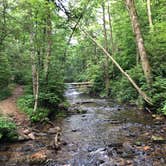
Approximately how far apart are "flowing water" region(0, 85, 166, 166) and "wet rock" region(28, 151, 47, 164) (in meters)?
0.14

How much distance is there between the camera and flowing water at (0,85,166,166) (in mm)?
5770

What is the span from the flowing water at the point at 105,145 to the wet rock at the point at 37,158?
0.14 m

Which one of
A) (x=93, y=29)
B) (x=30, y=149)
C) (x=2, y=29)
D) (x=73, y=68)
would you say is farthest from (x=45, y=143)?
(x=73, y=68)

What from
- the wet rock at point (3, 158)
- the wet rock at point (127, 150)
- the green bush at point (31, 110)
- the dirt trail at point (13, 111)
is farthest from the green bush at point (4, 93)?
the wet rock at point (127, 150)

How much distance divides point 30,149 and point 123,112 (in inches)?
253

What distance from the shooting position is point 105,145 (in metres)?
6.94

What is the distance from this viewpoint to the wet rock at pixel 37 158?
228 inches

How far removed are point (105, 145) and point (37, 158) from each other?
225 centimetres

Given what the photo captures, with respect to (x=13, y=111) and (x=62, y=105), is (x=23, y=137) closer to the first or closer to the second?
(x=13, y=111)

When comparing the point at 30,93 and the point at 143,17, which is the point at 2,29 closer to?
the point at 30,93

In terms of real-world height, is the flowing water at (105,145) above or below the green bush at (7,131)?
below

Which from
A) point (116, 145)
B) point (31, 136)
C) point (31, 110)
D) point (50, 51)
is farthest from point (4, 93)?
point (116, 145)

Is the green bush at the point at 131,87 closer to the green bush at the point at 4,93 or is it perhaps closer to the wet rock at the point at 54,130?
the wet rock at the point at 54,130

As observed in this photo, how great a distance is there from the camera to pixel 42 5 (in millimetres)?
9180
